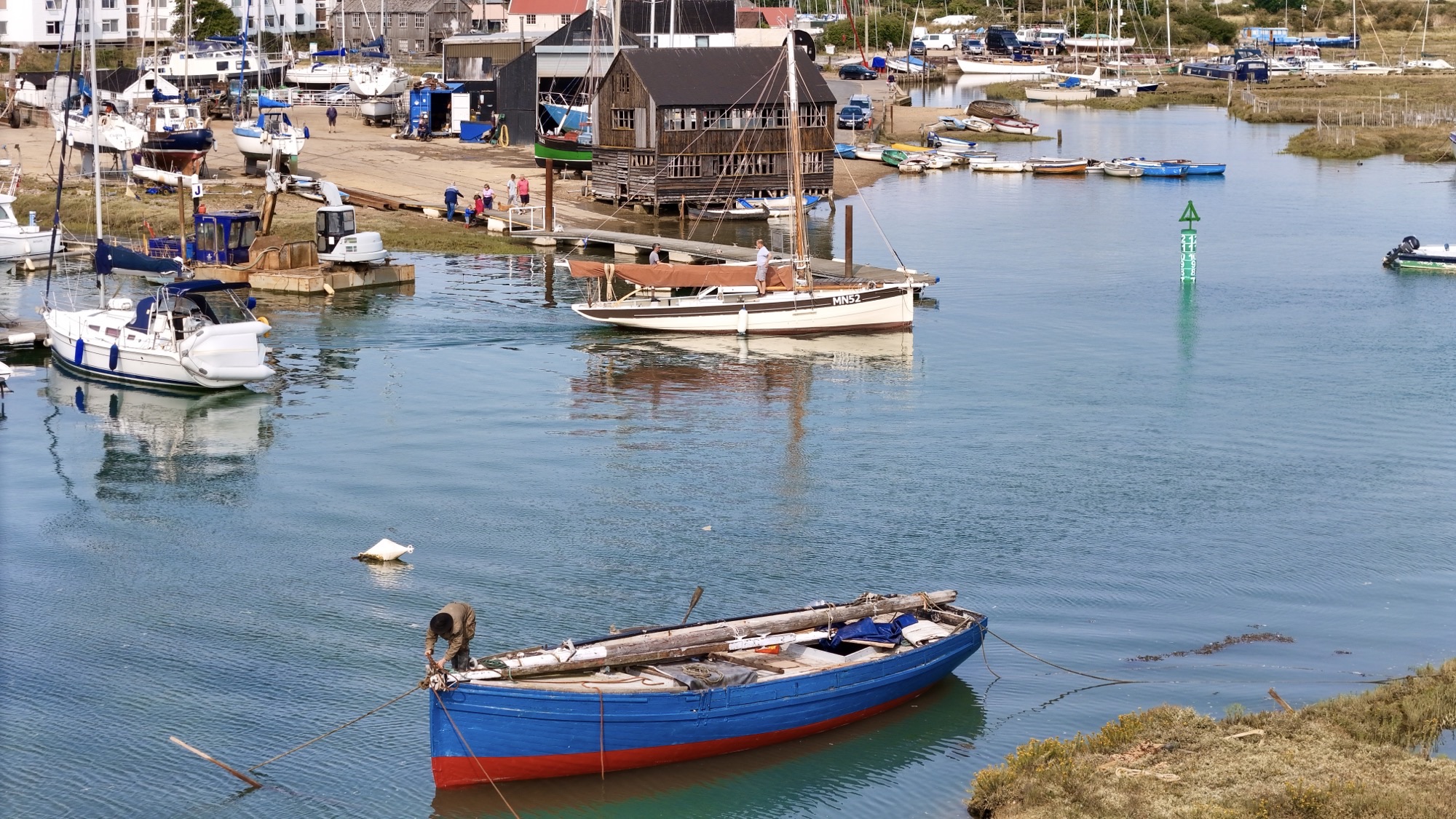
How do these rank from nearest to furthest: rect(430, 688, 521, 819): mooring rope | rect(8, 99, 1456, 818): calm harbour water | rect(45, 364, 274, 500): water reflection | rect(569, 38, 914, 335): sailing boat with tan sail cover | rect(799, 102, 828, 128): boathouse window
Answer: rect(430, 688, 521, 819): mooring rope < rect(8, 99, 1456, 818): calm harbour water < rect(45, 364, 274, 500): water reflection < rect(569, 38, 914, 335): sailing boat with tan sail cover < rect(799, 102, 828, 128): boathouse window

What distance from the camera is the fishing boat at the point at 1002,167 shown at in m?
93.3

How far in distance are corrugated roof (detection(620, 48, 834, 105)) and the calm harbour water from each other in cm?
1477

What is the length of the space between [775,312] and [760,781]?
93.2 feet

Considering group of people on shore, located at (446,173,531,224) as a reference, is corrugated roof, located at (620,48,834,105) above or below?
above

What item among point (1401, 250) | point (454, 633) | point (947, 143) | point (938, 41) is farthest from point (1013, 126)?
point (454, 633)

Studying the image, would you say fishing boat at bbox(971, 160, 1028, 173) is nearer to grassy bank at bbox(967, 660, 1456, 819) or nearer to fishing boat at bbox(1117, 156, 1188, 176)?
fishing boat at bbox(1117, 156, 1188, 176)

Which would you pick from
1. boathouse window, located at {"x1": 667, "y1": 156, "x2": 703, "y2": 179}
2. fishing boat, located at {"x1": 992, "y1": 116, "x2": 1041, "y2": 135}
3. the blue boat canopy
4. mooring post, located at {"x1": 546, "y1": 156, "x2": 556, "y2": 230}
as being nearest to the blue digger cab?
mooring post, located at {"x1": 546, "y1": 156, "x2": 556, "y2": 230}

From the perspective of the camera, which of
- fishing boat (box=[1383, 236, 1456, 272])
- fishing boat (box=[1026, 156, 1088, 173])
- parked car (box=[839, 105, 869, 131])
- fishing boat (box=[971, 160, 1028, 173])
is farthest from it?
parked car (box=[839, 105, 869, 131])

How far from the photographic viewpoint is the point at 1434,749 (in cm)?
2003

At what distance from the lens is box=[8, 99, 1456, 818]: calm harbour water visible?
21.1 meters

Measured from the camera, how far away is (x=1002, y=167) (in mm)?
93500

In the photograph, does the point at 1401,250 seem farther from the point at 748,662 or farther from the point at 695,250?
the point at 748,662

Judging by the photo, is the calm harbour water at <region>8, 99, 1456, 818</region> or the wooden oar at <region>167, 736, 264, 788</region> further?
the calm harbour water at <region>8, 99, 1456, 818</region>

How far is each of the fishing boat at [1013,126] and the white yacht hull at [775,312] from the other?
66.9 meters
